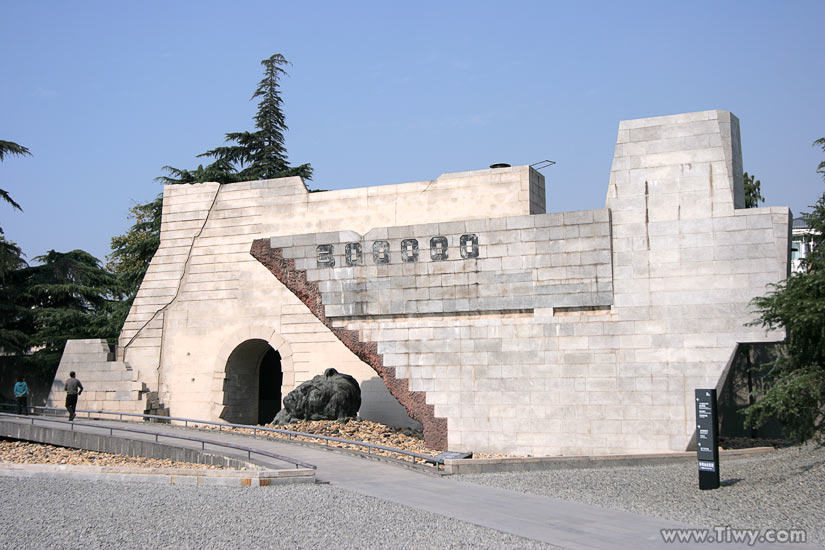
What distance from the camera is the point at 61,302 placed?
1459 inches

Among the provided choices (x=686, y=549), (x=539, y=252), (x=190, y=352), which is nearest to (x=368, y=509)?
(x=686, y=549)

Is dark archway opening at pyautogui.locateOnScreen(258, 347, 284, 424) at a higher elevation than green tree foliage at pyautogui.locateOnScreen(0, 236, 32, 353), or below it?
below

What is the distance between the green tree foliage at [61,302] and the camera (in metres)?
32.7

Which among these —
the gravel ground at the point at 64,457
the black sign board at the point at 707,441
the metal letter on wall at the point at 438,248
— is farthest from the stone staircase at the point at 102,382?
the black sign board at the point at 707,441

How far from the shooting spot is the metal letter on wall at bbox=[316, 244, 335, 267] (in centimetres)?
2011

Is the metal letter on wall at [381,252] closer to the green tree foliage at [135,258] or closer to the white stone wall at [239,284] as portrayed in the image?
the white stone wall at [239,284]

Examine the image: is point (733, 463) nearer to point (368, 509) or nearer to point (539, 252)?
point (539, 252)

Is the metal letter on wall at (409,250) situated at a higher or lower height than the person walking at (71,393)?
higher

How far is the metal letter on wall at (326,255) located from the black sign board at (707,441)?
9.76 metres

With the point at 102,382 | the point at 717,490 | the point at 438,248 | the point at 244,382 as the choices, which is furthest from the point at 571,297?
the point at 102,382

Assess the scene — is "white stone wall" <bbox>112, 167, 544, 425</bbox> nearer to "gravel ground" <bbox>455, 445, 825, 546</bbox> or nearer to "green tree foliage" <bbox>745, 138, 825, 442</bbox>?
"gravel ground" <bbox>455, 445, 825, 546</bbox>

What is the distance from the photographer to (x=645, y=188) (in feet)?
57.8

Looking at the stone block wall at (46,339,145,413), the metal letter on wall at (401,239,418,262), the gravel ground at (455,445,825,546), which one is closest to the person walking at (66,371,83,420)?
the stone block wall at (46,339,145,413)

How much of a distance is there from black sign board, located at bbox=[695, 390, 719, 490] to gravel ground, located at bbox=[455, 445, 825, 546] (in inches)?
8.8
